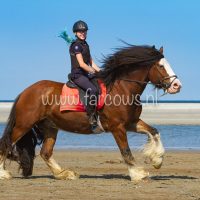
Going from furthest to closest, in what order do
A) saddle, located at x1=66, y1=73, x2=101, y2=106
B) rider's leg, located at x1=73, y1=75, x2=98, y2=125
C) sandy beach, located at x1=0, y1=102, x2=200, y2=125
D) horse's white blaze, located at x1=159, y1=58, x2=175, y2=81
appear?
sandy beach, located at x1=0, y1=102, x2=200, y2=125
saddle, located at x1=66, y1=73, x2=101, y2=106
rider's leg, located at x1=73, y1=75, x2=98, y2=125
horse's white blaze, located at x1=159, y1=58, x2=175, y2=81

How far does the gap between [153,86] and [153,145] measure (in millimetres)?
1028

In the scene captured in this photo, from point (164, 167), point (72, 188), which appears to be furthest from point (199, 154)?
point (72, 188)

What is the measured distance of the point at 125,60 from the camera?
12188 millimetres

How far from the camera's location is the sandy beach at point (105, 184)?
10000mm

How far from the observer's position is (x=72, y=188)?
35.7 feet

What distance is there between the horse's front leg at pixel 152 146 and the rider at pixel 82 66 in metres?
0.77

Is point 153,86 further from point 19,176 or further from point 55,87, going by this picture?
point 19,176

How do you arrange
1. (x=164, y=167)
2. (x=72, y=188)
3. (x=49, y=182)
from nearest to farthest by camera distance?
(x=72, y=188) → (x=49, y=182) → (x=164, y=167)

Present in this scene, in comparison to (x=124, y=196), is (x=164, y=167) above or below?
below

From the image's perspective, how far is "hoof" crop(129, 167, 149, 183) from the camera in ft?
38.5

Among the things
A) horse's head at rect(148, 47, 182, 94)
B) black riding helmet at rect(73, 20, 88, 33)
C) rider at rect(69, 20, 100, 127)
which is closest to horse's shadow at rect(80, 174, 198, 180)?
rider at rect(69, 20, 100, 127)

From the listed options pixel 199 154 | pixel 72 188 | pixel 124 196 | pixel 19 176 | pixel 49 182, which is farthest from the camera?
pixel 199 154

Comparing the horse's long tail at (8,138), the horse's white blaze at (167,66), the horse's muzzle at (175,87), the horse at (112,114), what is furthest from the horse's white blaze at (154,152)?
the horse's long tail at (8,138)

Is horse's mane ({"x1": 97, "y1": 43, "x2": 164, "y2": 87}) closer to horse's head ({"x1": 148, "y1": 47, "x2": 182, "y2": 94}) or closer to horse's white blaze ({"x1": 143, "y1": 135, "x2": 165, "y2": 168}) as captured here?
horse's head ({"x1": 148, "y1": 47, "x2": 182, "y2": 94})
